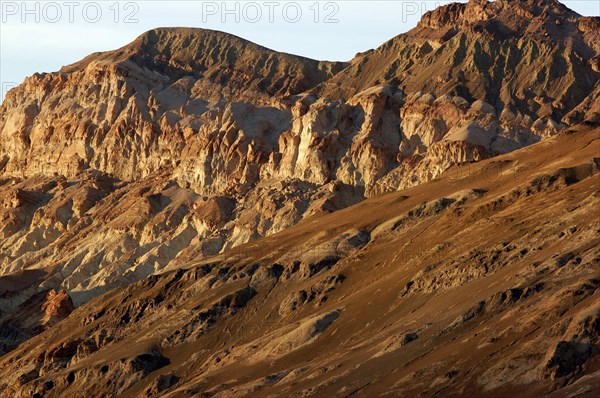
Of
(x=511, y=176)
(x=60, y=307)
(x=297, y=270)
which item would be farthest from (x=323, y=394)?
(x=60, y=307)

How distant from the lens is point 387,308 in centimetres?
14112

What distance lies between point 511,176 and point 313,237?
2310cm

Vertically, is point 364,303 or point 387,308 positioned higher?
point 364,303

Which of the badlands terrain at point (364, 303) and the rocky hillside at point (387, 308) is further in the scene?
the badlands terrain at point (364, 303)

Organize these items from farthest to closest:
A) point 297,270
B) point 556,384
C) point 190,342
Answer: point 297,270 → point 190,342 → point 556,384

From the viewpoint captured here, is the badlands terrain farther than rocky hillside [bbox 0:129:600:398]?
Yes

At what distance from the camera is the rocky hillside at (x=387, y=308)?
4513 inches

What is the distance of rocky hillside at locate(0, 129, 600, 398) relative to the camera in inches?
4513

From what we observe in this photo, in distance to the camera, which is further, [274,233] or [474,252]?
[274,233]

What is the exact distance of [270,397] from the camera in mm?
123875

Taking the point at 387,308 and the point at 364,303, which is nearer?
the point at 387,308

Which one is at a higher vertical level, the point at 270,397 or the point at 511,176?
the point at 511,176

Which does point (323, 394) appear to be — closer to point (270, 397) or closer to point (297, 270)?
point (270, 397)

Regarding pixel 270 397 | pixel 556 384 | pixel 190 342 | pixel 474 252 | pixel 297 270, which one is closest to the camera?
pixel 556 384
